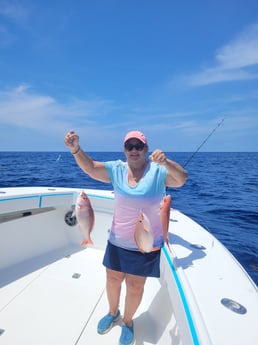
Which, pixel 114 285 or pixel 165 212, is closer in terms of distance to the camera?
pixel 165 212

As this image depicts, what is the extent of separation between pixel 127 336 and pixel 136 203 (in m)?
1.22

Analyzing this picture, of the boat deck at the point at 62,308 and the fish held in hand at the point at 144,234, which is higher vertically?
the fish held in hand at the point at 144,234

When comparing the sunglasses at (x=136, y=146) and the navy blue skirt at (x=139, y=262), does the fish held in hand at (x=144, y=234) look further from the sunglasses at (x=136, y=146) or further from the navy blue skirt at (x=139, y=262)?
the sunglasses at (x=136, y=146)

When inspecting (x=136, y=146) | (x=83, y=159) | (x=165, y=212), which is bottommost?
(x=165, y=212)

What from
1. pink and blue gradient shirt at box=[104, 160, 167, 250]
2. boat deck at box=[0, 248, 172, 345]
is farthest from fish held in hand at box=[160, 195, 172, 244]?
boat deck at box=[0, 248, 172, 345]

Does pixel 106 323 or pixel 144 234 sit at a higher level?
pixel 144 234

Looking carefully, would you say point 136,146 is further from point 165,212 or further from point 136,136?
point 165,212

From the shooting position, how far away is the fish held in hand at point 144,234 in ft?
5.08

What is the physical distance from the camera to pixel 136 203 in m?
1.71

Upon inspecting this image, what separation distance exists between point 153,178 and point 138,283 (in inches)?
34.8

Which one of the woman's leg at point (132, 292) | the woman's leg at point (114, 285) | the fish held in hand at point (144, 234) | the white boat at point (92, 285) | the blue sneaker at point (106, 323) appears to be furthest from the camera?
the blue sneaker at point (106, 323)

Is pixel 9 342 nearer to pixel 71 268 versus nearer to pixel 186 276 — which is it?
pixel 71 268

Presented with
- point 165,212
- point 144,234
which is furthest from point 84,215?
point 165,212

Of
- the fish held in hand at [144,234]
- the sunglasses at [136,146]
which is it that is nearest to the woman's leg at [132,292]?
the fish held in hand at [144,234]
